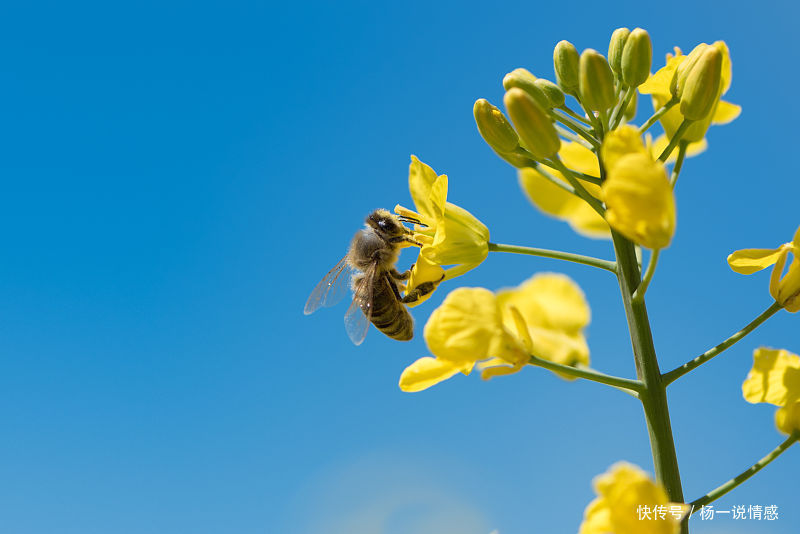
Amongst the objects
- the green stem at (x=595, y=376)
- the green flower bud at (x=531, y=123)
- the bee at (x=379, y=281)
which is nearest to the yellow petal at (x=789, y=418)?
the green stem at (x=595, y=376)

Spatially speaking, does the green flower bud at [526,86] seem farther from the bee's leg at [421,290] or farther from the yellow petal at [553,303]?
the bee's leg at [421,290]

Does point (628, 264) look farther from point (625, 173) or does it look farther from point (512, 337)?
point (625, 173)

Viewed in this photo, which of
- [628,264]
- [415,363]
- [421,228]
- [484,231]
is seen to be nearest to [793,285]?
[628,264]

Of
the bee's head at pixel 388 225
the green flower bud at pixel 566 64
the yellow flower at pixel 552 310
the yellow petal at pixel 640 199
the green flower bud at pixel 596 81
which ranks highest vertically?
the green flower bud at pixel 566 64

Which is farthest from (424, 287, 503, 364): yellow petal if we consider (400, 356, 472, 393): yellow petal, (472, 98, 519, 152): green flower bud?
(472, 98, 519, 152): green flower bud

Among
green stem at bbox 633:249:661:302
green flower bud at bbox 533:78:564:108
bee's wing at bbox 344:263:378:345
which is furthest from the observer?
bee's wing at bbox 344:263:378:345

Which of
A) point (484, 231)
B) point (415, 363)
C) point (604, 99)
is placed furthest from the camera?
point (484, 231)

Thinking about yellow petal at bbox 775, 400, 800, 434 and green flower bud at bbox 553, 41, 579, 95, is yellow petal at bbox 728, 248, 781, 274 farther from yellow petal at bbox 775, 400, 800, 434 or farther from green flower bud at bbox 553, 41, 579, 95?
green flower bud at bbox 553, 41, 579, 95
